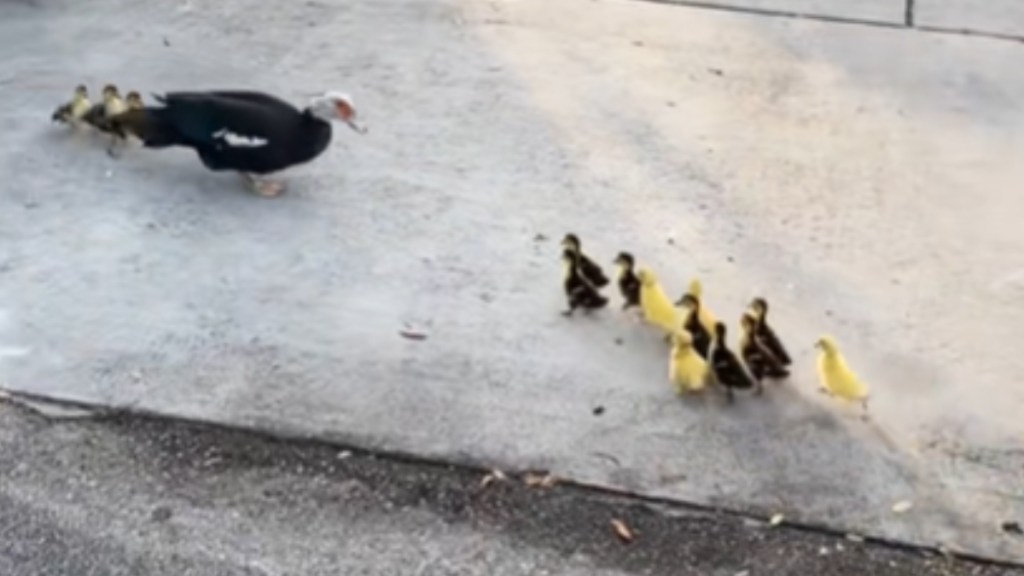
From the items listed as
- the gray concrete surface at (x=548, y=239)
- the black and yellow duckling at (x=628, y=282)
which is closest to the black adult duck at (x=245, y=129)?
the gray concrete surface at (x=548, y=239)

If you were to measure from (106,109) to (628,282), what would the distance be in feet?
5.13

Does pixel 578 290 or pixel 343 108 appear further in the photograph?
pixel 343 108

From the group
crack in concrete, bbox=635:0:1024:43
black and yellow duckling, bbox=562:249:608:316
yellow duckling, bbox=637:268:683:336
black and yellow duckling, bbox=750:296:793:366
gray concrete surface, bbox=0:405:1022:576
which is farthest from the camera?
crack in concrete, bbox=635:0:1024:43

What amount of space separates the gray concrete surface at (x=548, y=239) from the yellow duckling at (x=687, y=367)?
0.22 feet

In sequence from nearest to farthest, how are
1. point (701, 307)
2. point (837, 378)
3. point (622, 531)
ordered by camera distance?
point (622, 531) → point (837, 378) → point (701, 307)

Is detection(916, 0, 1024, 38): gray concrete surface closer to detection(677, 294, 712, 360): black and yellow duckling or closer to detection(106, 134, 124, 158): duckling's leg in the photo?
detection(677, 294, 712, 360): black and yellow duckling

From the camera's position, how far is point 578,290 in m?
3.87

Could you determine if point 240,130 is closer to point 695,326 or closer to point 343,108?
point 343,108

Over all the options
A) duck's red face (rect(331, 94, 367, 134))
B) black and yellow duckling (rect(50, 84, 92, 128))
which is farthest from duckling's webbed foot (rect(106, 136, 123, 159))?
A: duck's red face (rect(331, 94, 367, 134))

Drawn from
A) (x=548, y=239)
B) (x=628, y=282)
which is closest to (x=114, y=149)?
(x=548, y=239)

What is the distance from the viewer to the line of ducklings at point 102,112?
176 inches

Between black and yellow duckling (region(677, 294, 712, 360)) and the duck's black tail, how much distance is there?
146cm

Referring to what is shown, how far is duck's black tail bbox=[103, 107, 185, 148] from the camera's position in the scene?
14.3ft

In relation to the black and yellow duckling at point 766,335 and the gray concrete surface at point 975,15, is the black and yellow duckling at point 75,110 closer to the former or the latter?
the black and yellow duckling at point 766,335
